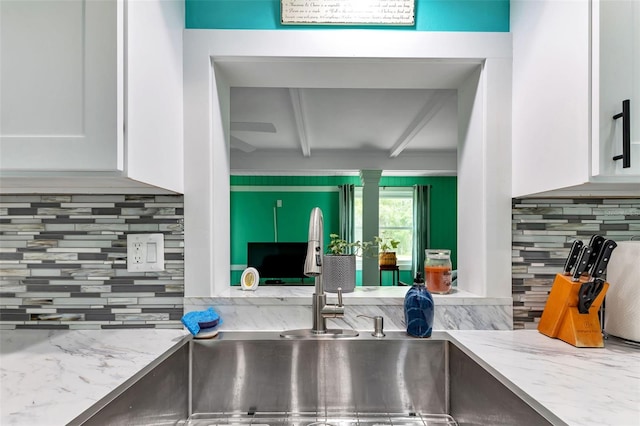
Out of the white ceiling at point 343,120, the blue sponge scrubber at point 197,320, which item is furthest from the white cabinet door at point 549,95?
the white ceiling at point 343,120

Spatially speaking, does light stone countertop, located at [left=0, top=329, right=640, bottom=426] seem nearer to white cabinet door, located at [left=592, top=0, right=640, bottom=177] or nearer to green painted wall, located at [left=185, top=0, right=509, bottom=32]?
white cabinet door, located at [left=592, top=0, right=640, bottom=177]

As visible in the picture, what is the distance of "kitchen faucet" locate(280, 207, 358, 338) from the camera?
3.91ft

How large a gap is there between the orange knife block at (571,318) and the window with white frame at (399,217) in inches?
247

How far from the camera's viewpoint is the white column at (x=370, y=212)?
19.4 ft

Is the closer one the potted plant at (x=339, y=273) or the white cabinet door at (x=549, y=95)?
the white cabinet door at (x=549, y=95)

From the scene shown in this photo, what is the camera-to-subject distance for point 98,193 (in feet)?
4.01

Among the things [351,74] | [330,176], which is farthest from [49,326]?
[330,176]

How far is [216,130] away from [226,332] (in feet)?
2.10

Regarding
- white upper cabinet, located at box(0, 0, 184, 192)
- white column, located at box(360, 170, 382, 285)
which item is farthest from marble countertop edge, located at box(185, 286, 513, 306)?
white column, located at box(360, 170, 382, 285)

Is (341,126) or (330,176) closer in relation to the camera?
(341,126)

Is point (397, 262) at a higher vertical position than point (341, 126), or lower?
lower

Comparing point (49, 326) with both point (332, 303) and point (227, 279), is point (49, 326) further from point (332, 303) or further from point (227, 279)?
point (332, 303)

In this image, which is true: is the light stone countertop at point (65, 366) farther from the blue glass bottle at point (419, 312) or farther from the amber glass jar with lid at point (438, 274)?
the amber glass jar with lid at point (438, 274)

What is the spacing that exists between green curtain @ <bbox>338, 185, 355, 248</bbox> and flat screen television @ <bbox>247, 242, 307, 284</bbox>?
51.6 inches
